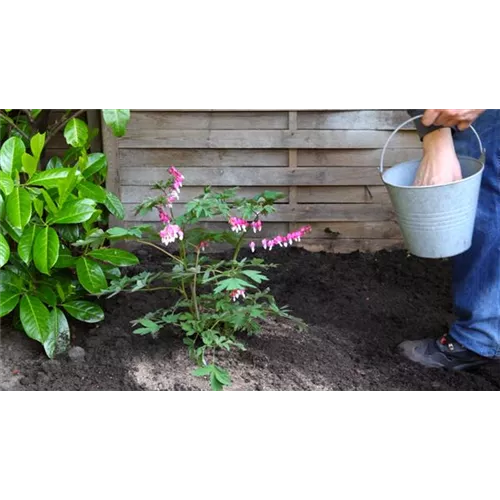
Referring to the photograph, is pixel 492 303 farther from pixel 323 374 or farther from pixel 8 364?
pixel 8 364

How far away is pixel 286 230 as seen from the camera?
12.5ft

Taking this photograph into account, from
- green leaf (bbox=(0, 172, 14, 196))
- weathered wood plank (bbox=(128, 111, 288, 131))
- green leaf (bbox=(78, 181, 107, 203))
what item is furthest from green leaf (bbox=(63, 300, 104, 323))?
weathered wood plank (bbox=(128, 111, 288, 131))

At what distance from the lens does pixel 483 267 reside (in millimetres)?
2576

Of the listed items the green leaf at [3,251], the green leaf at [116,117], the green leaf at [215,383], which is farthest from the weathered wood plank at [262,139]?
the green leaf at [215,383]

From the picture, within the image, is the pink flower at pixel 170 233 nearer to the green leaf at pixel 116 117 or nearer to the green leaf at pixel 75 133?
the green leaf at pixel 116 117

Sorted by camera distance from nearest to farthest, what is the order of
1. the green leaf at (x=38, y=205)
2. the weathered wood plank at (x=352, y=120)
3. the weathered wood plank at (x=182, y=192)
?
the green leaf at (x=38, y=205) → the weathered wood plank at (x=352, y=120) → the weathered wood plank at (x=182, y=192)

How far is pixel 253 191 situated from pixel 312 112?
50 cm

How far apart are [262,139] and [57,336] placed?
150 centimetres

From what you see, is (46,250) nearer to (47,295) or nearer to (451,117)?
(47,295)

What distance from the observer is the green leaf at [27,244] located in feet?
8.32

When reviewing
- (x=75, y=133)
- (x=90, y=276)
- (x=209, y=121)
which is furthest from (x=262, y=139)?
(x=90, y=276)

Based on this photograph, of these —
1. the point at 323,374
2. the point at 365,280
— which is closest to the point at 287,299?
the point at 365,280

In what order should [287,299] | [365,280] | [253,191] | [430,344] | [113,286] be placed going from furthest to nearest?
[253,191] < [365,280] < [287,299] < [430,344] < [113,286]

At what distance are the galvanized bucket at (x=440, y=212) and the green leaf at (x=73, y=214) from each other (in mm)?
1078
